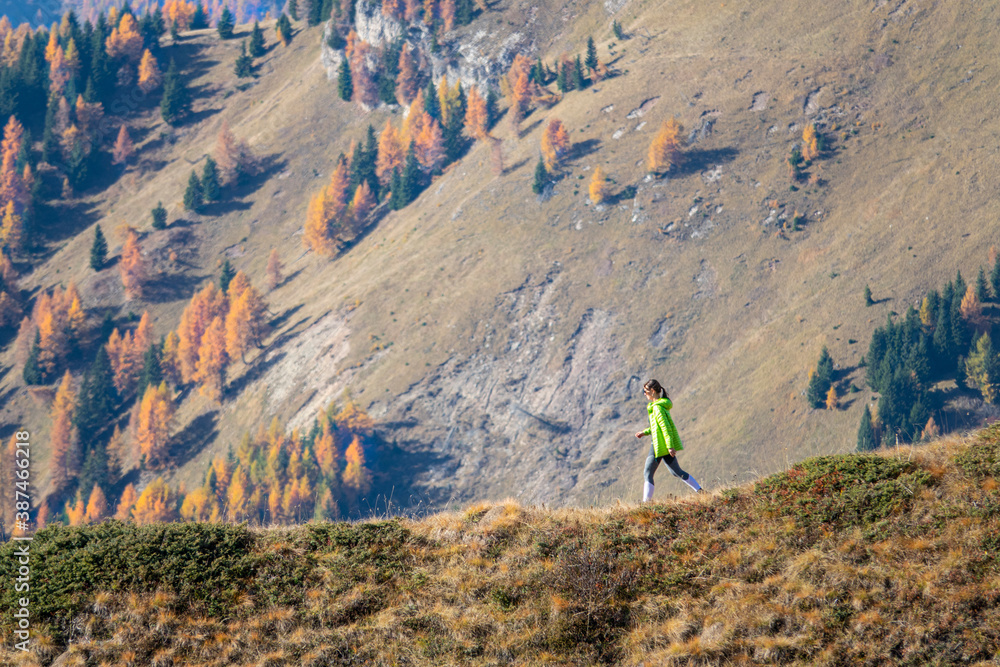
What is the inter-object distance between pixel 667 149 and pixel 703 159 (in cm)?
657

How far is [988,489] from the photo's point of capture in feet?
45.0

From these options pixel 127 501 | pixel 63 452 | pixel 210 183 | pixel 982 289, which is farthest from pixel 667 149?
pixel 63 452

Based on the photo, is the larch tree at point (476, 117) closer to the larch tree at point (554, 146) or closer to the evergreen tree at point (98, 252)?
the larch tree at point (554, 146)

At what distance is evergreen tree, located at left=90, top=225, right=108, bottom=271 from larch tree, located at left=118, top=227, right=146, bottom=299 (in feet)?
21.6

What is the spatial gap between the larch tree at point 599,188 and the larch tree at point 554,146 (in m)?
11.1

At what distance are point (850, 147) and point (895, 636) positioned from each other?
131 metres

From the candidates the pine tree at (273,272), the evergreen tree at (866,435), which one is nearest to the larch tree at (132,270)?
the pine tree at (273,272)

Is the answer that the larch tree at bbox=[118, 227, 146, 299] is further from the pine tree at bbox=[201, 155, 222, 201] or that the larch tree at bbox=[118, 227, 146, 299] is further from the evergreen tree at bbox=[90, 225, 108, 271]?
the pine tree at bbox=[201, 155, 222, 201]

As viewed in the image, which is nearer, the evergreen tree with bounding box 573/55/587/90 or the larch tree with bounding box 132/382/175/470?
the larch tree with bounding box 132/382/175/470

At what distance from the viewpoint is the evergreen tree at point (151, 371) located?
511 ft

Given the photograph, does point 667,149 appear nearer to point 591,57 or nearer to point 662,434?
point 591,57

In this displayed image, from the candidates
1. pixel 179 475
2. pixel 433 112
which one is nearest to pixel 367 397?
pixel 179 475

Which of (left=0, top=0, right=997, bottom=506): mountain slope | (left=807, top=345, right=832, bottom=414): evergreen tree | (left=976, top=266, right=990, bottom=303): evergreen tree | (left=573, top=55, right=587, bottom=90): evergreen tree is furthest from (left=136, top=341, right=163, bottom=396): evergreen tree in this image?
(left=976, top=266, right=990, bottom=303): evergreen tree

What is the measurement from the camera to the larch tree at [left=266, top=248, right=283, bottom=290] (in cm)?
16412
